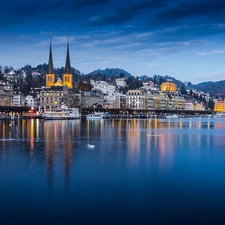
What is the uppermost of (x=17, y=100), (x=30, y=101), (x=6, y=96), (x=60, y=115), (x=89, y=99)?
(x=6, y=96)

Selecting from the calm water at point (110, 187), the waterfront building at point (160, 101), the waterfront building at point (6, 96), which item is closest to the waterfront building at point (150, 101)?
the waterfront building at point (160, 101)

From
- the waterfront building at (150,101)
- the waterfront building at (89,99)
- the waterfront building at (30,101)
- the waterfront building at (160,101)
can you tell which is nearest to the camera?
the waterfront building at (30,101)

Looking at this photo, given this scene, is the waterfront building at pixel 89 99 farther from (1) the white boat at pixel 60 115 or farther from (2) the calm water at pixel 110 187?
(2) the calm water at pixel 110 187

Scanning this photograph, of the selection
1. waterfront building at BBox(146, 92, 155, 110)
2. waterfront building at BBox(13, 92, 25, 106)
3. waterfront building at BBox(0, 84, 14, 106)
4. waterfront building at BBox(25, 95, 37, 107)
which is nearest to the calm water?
waterfront building at BBox(0, 84, 14, 106)

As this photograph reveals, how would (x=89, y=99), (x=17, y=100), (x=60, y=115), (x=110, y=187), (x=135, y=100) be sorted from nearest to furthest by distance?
(x=110, y=187)
(x=60, y=115)
(x=17, y=100)
(x=89, y=99)
(x=135, y=100)

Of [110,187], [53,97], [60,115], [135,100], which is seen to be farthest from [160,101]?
[110,187]

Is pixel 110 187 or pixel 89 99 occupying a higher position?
pixel 89 99

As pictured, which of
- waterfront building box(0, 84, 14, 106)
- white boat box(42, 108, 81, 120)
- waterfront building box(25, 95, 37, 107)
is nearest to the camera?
white boat box(42, 108, 81, 120)

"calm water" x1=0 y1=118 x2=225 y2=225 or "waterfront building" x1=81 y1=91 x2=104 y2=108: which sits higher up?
"waterfront building" x1=81 y1=91 x2=104 y2=108

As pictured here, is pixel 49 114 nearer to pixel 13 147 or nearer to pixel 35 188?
pixel 13 147

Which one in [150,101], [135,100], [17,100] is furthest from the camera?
[150,101]

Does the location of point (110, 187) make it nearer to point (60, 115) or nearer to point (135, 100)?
point (60, 115)

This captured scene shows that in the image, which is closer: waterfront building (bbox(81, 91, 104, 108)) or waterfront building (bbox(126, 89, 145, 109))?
waterfront building (bbox(81, 91, 104, 108))

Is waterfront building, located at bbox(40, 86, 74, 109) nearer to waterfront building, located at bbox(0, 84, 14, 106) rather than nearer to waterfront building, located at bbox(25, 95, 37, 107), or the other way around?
waterfront building, located at bbox(25, 95, 37, 107)
